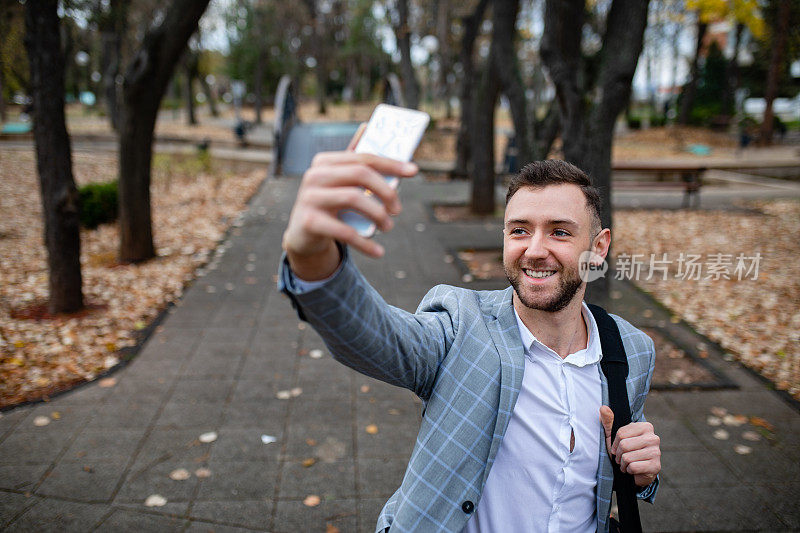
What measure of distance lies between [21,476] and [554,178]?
4.35 metres

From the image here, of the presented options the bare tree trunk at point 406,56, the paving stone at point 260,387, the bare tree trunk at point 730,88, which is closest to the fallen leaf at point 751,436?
the paving stone at point 260,387

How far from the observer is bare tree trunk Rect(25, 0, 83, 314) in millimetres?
6414

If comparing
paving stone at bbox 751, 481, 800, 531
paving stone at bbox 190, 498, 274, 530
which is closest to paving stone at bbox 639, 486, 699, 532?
paving stone at bbox 751, 481, 800, 531

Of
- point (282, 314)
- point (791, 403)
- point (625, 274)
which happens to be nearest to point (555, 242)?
point (791, 403)

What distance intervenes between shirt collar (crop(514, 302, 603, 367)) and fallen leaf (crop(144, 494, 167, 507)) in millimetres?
3134

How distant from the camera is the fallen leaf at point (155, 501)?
3.89 meters

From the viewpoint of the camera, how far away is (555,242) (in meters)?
1.82

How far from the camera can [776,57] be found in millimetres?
20344

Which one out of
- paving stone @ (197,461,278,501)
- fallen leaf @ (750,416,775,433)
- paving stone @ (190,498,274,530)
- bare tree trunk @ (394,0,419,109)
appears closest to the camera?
paving stone @ (190,498,274,530)

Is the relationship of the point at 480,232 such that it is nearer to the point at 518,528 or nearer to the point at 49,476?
the point at 49,476

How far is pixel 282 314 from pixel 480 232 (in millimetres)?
5289

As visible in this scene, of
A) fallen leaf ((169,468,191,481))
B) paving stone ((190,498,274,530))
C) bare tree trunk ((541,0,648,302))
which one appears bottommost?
paving stone ((190,498,274,530))

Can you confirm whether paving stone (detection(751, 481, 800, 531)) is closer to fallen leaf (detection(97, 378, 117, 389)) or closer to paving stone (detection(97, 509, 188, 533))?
paving stone (detection(97, 509, 188, 533))

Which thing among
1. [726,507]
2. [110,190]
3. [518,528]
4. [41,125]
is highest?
[41,125]
